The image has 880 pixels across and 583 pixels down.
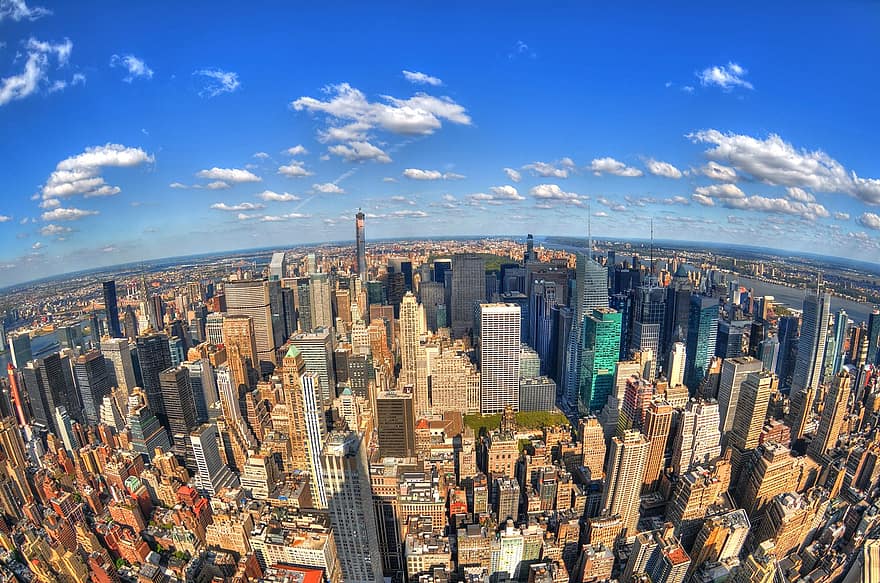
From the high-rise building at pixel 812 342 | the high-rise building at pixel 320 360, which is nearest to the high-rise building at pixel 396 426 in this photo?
the high-rise building at pixel 320 360

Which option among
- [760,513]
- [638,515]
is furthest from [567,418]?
[760,513]

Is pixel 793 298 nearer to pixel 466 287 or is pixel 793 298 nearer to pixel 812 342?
pixel 812 342

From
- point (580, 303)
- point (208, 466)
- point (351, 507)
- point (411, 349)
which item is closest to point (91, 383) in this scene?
point (208, 466)

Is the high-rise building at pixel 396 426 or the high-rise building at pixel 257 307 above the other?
the high-rise building at pixel 257 307

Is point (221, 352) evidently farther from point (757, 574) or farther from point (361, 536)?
point (757, 574)

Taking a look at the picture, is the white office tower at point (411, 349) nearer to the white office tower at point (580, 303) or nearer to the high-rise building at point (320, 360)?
the high-rise building at point (320, 360)

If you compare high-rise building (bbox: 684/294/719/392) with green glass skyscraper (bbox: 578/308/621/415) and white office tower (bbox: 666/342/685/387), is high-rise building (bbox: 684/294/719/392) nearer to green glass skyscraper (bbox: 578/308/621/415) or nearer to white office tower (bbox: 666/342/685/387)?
white office tower (bbox: 666/342/685/387)
